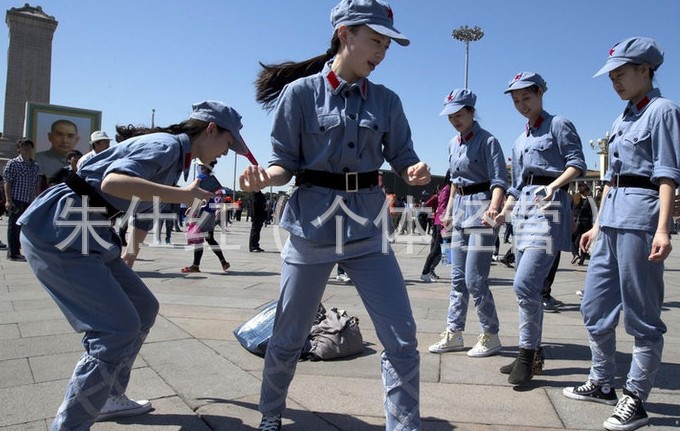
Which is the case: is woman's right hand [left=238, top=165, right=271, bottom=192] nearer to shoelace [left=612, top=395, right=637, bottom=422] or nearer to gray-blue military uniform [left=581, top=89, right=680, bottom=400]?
gray-blue military uniform [left=581, top=89, right=680, bottom=400]

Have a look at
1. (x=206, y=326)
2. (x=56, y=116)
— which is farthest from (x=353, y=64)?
(x=56, y=116)

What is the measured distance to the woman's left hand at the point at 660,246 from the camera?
278 centimetres

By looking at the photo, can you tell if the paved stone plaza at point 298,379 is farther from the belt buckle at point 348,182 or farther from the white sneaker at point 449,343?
the belt buckle at point 348,182

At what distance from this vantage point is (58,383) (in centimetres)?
331

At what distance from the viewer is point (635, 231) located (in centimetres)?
298

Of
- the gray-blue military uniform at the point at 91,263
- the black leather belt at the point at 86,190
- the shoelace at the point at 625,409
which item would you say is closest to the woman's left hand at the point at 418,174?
the gray-blue military uniform at the point at 91,263

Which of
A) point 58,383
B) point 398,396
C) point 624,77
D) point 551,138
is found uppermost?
point 624,77

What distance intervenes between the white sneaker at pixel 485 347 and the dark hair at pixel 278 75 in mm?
2407

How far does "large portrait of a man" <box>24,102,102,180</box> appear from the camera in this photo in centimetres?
2667

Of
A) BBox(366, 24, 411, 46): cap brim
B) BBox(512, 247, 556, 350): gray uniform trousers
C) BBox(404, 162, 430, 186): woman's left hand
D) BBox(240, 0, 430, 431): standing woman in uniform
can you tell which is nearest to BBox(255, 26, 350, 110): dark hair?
BBox(240, 0, 430, 431): standing woman in uniform

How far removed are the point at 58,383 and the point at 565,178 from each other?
3459mm

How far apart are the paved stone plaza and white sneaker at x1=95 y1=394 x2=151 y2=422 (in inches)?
1.6

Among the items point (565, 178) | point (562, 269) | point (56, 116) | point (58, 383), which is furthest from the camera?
point (56, 116)

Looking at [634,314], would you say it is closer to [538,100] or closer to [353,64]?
[538,100]
